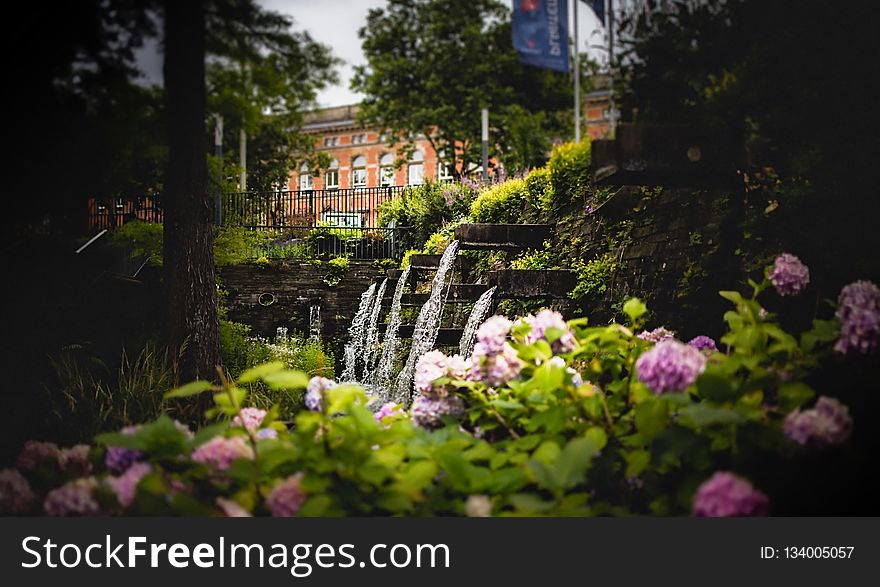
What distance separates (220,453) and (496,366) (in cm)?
75

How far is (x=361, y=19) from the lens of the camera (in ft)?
8.58

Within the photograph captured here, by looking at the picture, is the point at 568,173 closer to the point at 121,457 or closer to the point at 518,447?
the point at 518,447

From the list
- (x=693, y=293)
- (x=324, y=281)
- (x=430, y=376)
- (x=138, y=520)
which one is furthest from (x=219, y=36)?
(x=324, y=281)

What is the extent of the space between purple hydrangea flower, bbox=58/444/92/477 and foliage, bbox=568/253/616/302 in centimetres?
317

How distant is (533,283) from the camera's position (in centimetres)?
425

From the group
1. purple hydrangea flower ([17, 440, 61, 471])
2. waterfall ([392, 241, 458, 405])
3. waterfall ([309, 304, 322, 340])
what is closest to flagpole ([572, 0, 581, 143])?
waterfall ([392, 241, 458, 405])

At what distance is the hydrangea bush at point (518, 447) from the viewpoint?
52.7 inches

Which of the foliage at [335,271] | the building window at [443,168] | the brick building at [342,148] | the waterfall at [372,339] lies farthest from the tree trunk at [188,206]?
the foliage at [335,271]

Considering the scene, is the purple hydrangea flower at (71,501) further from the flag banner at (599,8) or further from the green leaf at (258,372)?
the flag banner at (599,8)

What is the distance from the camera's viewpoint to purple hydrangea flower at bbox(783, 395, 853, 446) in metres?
1.30

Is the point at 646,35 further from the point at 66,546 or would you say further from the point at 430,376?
the point at 66,546

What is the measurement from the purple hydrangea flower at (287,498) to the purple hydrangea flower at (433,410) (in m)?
0.53

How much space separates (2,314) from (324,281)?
6.00 meters

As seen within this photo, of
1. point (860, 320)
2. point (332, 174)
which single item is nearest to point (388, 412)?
point (860, 320)
